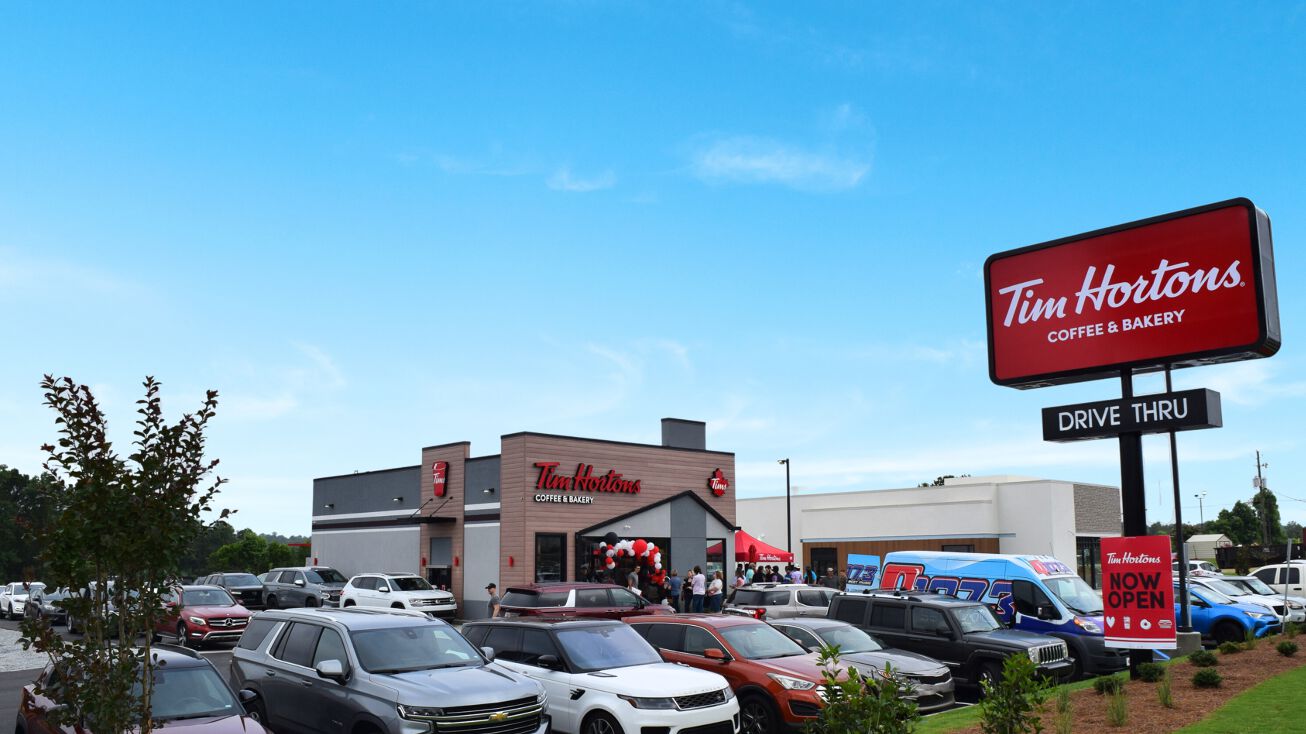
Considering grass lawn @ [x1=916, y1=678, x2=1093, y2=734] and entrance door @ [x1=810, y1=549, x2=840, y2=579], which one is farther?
entrance door @ [x1=810, y1=549, x2=840, y2=579]

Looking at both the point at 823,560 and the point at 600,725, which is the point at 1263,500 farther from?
the point at 600,725

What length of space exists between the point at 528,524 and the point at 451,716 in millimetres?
23548

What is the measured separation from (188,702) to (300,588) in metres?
27.0

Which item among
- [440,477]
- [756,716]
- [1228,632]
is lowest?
[1228,632]

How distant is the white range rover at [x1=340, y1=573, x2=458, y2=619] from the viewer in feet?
101

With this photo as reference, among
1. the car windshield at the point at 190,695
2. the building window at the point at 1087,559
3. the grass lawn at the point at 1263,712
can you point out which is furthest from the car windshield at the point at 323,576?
the building window at the point at 1087,559

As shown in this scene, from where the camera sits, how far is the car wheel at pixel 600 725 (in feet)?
38.1

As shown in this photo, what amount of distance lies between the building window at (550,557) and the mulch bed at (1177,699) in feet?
69.3

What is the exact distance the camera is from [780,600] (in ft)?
81.6

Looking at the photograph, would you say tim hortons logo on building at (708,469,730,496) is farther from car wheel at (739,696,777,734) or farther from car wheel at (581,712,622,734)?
car wheel at (581,712,622,734)

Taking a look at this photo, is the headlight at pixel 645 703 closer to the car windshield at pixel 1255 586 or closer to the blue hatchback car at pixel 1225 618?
the blue hatchback car at pixel 1225 618

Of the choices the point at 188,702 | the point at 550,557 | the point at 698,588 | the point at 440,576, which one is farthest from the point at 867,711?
the point at 440,576

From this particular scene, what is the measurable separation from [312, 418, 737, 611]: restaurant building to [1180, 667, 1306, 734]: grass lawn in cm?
2249

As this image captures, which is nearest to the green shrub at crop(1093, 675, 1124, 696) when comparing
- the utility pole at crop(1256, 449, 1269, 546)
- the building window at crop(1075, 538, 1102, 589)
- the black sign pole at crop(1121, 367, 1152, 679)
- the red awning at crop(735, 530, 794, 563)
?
the black sign pole at crop(1121, 367, 1152, 679)
